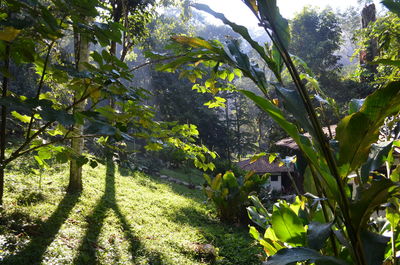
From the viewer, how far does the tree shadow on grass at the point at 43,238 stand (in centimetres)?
259

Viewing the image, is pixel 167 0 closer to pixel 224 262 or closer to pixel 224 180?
pixel 224 180

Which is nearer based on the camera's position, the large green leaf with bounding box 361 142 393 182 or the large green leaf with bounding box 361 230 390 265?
the large green leaf with bounding box 361 230 390 265

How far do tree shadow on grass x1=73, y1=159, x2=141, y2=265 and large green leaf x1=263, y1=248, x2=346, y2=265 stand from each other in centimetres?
243

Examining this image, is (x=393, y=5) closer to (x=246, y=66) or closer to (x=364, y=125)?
(x=364, y=125)

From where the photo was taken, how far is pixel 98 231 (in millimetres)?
3859

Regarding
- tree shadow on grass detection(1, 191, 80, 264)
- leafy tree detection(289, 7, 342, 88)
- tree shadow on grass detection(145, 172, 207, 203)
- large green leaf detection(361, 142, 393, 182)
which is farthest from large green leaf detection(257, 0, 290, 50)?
leafy tree detection(289, 7, 342, 88)

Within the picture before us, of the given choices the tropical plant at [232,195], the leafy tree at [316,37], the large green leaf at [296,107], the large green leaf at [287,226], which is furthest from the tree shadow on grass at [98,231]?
the leafy tree at [316,37]

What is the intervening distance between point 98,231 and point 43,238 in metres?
0.82

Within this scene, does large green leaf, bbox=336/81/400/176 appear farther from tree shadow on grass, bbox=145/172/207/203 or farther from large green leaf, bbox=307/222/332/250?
tree shadow on grass, bbox=145/172/207/203

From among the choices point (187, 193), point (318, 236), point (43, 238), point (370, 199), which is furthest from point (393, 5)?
point (187, 193)

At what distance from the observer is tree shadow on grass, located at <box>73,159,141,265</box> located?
9.96 feet

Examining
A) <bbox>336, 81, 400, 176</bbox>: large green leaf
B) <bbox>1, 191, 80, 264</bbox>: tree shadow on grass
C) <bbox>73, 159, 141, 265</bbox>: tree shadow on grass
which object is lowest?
<bbox>73, 159, 141, 265</bbox>: tree shadow on grass

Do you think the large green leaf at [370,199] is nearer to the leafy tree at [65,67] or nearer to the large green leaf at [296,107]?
the large green leaf at [296,107]

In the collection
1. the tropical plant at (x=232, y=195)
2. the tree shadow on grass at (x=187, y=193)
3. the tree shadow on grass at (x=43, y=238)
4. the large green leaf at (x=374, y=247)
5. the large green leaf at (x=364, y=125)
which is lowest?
the tree shadow on grass at (x=187, y=193)
